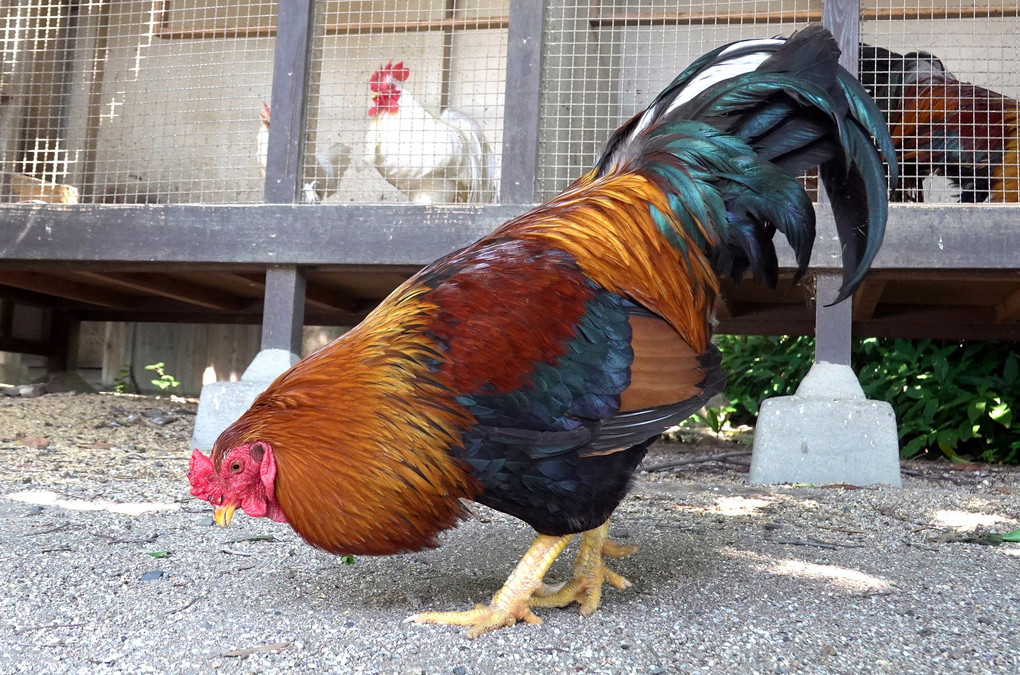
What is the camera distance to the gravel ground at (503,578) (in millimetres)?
2258

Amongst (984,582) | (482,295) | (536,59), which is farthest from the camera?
(536,59)

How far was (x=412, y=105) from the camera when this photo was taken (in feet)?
20.8

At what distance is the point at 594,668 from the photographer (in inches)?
86.6

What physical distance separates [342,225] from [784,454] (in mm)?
2941

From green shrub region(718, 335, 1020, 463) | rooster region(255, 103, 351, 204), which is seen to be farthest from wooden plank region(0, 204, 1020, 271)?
green shrub region(718, 335, 1020, 463)

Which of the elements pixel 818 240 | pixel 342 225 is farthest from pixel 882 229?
pixel 342 225

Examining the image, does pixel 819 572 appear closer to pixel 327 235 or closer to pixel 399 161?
pixel 327 235

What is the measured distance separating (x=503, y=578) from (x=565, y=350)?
104 cm

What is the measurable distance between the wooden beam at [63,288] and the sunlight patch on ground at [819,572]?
5808 millimetres

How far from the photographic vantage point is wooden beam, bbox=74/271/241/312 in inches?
242

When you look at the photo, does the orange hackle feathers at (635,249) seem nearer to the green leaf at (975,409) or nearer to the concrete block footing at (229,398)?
the concrete block footing at (229,398)

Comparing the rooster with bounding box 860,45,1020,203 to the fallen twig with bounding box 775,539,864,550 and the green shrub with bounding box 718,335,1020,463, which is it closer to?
the green shrub with bounding box 718,335,1020,463

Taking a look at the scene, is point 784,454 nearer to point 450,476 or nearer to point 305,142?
point 450,476

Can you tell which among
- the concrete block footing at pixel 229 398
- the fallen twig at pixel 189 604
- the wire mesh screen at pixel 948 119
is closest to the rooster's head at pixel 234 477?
the fallen twig at pixel 189 604
